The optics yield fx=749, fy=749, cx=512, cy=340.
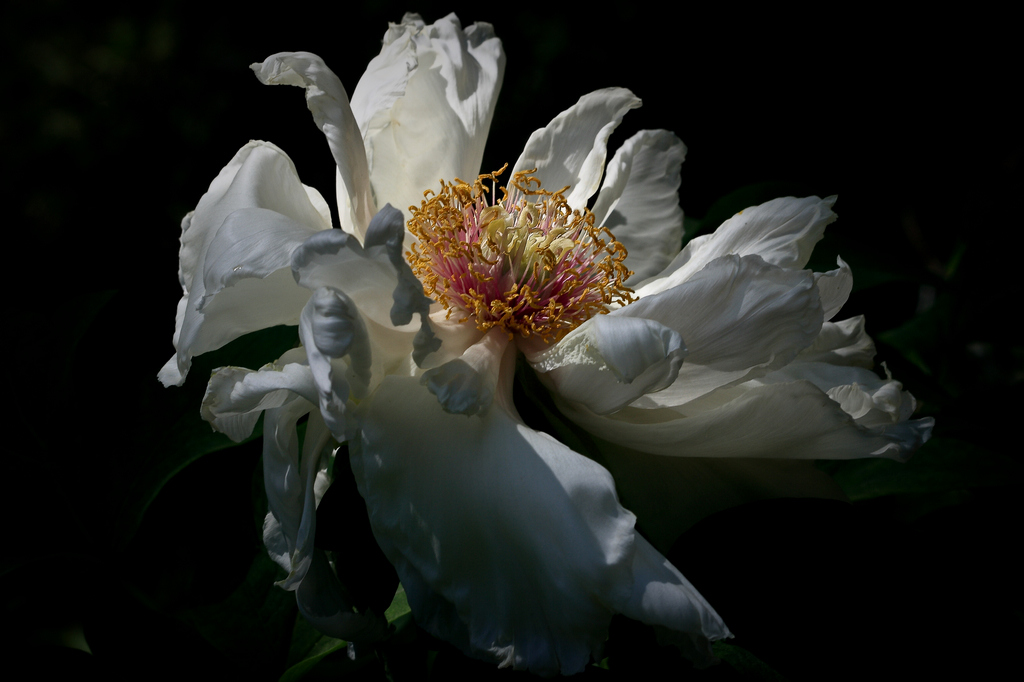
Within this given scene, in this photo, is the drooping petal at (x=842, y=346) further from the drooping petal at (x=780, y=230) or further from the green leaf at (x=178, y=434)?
the green leaf at (x=178, y=434)

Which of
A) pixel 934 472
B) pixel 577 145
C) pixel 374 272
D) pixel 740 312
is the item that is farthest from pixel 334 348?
pixel 934 472

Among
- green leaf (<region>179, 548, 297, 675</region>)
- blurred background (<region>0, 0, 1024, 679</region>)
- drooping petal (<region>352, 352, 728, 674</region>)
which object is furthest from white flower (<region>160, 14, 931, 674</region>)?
green leaf (<region>179, 548, 297, 675</region>)

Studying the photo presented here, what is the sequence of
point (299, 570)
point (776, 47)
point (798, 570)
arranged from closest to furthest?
point (299, 570), point (798, 570), point (776, 47)

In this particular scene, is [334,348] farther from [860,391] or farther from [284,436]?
[860,391]

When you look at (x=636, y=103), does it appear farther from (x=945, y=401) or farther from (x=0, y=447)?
(x=0, y=447)

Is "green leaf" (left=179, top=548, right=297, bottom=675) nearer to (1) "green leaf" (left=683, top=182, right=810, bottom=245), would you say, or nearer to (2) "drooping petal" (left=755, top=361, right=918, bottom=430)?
(2) "drooping petal" (left=755, top=361, right=918, bottom=430)

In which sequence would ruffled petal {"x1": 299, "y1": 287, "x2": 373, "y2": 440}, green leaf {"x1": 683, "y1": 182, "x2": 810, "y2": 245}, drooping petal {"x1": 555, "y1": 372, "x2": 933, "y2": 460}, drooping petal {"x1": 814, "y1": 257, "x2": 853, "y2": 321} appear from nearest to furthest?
1. ruffled petal {"x1": 299, "y1": 287, "x2": 373, "y2": 440}
2. drooping petal {"x1": 555, "y1": 372, "x2": 933, "y2": 460}
3. drooping petal {"x1": 814, "y1": 257, "x2": 853, "y2": 321}
4. green leaf {"x1": 683, "y1": 182, "x2": 810, "y2": 245}

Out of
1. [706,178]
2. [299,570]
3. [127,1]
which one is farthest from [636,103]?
[127,1]
